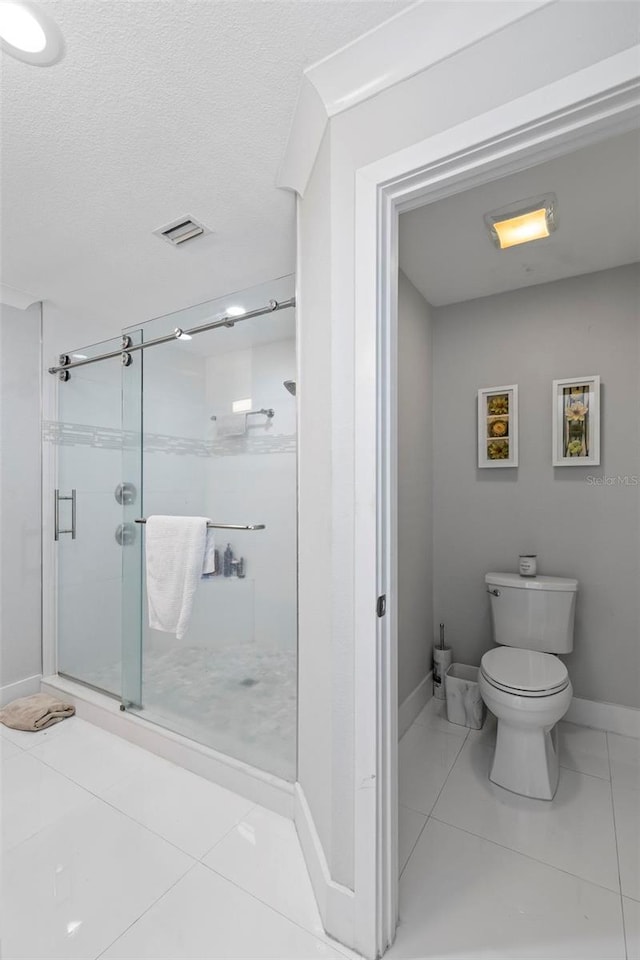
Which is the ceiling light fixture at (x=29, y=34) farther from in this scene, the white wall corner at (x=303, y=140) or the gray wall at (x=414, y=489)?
the gray wall at (x=414, y=489)

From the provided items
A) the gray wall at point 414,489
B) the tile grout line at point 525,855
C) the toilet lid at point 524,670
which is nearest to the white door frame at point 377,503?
the tile grout line at point 525,855

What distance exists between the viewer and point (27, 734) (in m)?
2.13

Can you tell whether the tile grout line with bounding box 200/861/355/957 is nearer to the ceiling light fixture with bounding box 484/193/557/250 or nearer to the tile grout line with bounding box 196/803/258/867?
the tile grout line with bounding box 196/803/258/867

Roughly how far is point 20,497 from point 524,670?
9.02 feet

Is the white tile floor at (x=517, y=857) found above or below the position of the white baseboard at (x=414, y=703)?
below

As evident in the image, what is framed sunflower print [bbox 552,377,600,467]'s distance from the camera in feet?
7.00

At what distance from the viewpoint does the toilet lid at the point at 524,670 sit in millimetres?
1719

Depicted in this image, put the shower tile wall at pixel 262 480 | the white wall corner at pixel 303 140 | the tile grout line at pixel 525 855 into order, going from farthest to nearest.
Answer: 1. the shower tile wall at pixel 262 480
2. the tile grout line at pixel 525 855
3. the white wall corner at pixel 303 140

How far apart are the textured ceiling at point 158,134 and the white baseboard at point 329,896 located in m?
2.14

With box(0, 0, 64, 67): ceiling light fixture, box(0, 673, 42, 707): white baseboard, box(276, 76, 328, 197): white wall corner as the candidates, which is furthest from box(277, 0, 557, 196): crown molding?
box(0, 673, 42, 707): white baseboard

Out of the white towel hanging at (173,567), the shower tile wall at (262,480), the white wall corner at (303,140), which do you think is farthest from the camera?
the white towel hanging at (173,567)

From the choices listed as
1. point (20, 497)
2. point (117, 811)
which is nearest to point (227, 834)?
point (117, 811)

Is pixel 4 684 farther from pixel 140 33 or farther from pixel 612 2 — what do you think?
pixel 612 2

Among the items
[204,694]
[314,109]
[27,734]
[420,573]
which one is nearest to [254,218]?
[314,109]
